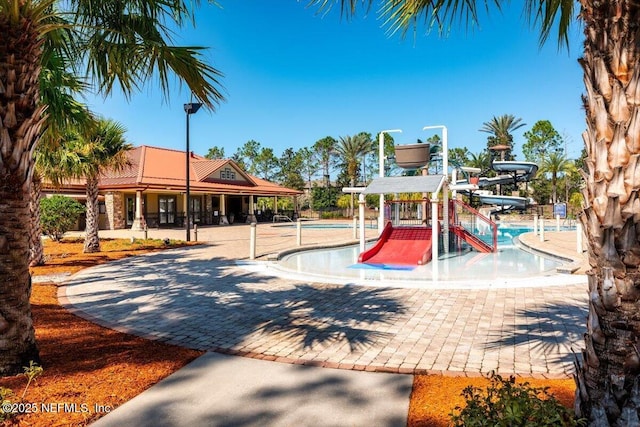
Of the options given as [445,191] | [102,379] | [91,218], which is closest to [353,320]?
[102,379]

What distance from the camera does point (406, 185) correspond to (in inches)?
521

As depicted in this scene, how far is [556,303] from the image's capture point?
6945mm

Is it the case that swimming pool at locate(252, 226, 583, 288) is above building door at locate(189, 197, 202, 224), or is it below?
below

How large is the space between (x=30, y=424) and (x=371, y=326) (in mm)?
4046

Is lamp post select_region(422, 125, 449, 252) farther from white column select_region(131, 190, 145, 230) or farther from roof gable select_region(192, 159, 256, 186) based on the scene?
roof gable select_region(192, 159, 256, 186)

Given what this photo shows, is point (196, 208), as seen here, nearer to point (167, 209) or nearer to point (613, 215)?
point (167, 209)

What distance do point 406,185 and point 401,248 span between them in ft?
7.42

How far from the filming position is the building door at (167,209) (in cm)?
3256

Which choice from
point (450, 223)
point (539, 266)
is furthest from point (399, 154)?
point (539, 266)

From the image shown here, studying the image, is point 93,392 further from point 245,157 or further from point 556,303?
point 245,157

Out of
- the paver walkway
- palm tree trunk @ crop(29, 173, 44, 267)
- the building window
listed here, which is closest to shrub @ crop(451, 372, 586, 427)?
the paver walkway

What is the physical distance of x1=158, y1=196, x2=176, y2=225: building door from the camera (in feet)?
107

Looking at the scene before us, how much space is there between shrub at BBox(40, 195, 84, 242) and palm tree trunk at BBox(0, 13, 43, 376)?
50.5 ft

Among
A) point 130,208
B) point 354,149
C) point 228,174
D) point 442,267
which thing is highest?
point 354,149
